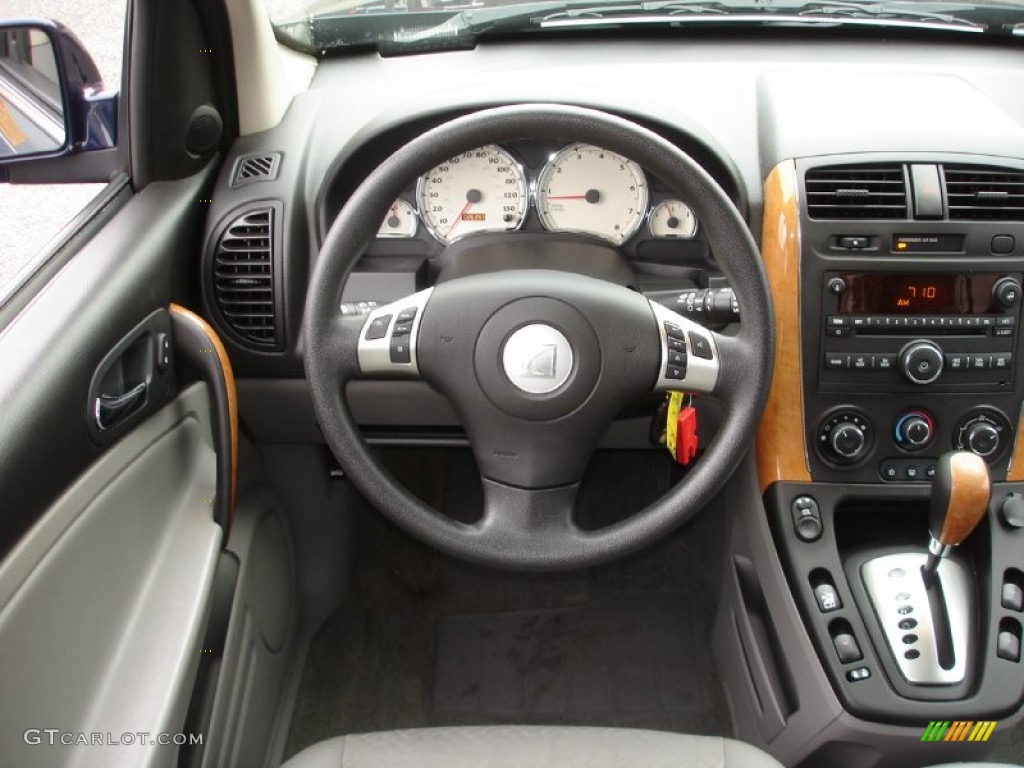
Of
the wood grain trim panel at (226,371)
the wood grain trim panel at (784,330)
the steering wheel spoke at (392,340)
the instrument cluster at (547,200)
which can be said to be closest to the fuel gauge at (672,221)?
the instrument cluster at (547,200)

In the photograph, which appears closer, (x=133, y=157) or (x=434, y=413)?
(x=133, y=157)

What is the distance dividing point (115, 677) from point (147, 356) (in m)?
0.45

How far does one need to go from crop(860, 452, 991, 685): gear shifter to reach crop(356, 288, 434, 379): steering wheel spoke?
77cm

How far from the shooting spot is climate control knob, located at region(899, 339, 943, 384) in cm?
146

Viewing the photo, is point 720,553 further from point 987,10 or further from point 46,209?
point 46,209

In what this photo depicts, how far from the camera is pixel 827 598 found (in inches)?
58.7

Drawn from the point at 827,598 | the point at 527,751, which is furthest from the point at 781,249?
the point at 527,751

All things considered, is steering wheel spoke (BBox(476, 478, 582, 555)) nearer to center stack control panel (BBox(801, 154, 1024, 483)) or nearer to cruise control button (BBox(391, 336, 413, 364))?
cruise control button (BBox(391, 336, 413, 364))

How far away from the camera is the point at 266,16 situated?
1677 millimetres

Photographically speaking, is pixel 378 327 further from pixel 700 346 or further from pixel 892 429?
pixel 892 429

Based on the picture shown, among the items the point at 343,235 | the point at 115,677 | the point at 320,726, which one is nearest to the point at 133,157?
the point at 343,235

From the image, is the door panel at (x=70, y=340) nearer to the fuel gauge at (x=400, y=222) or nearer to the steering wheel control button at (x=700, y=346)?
the fuel gauge at (x=400, y=222)

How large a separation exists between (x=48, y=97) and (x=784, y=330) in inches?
48.0

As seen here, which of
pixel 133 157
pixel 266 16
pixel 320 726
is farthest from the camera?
pixel 320 726
